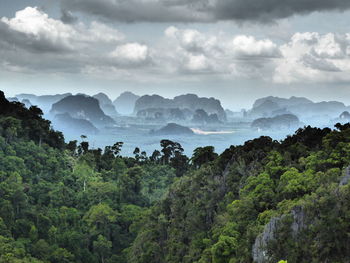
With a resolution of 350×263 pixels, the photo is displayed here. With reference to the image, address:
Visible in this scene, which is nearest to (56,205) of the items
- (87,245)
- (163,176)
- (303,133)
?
(87,245)

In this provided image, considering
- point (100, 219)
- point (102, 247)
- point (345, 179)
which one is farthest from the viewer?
point (100, 219)

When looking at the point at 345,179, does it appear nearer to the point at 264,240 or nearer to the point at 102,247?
the point at 264,240

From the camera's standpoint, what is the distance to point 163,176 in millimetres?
44219

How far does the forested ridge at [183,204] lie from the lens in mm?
14672

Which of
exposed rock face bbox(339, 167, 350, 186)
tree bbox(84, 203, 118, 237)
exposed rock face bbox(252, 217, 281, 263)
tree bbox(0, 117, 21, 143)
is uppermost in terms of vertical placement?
tree bbox(0, 117, 21, 143)

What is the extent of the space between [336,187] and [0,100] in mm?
39167

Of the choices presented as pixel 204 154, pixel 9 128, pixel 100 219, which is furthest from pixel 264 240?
pixel 9 128

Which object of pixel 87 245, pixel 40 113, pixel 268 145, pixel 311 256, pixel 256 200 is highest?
pixel 40 113

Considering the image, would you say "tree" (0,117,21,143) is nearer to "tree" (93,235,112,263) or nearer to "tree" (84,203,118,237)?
"tree" (84,203,118,237)

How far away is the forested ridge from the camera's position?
1467cm

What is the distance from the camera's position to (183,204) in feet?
86.3

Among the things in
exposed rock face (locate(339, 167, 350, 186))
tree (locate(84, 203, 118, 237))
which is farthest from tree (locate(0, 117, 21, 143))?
exposed rock face (locate(339, 167, 350, 186))

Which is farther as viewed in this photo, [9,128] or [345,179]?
[9,128]

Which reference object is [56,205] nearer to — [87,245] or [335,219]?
Answer: [87,245]
